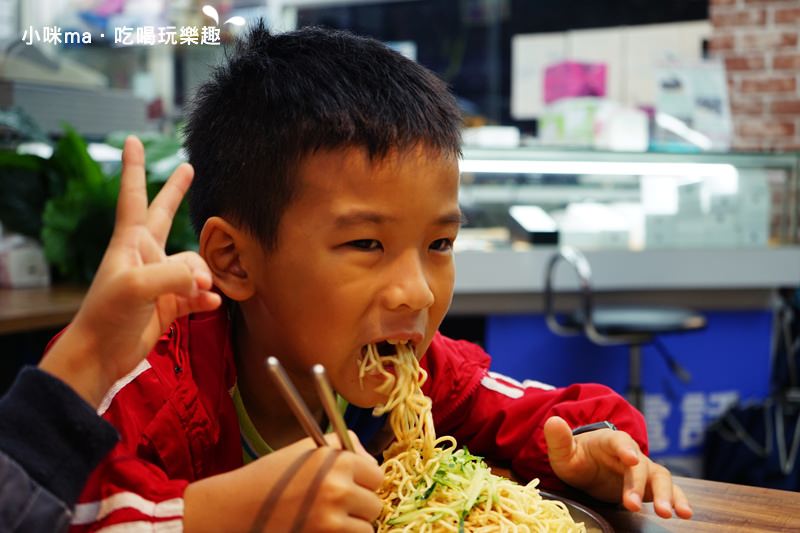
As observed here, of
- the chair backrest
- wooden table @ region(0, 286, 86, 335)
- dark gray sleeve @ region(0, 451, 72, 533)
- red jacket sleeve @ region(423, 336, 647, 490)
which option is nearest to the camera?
dark gray sleeve @ region(0, 451, 72, 533)

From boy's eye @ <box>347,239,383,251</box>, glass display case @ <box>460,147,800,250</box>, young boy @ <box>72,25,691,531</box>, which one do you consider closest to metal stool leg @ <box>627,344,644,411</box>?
glass display case @ <box>460,147,800,250</box>

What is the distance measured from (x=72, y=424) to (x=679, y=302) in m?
3.43

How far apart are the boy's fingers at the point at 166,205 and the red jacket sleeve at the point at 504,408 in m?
0.53

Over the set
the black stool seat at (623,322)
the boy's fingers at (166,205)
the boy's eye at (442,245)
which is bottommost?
the black stool seat at (623,322)

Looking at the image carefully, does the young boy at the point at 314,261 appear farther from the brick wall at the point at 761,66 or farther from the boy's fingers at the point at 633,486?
the brick wall at the point at 761,66

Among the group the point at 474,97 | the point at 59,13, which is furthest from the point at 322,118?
the point at 474,97

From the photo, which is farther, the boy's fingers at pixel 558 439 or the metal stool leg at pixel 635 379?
the metal stool leg at pixel 635 379

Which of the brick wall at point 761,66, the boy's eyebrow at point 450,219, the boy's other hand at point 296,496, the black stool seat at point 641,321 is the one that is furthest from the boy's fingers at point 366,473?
the brick wall at point 761,66

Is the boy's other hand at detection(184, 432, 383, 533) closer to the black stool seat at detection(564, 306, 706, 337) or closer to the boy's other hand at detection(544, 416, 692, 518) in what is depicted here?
the boy's other hand at detection(544, 416, 692, 518)

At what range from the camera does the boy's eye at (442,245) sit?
0.99 metres

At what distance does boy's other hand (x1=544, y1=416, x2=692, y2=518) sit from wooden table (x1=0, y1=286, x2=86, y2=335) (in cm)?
167

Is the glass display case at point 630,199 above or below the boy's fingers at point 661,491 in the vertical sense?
→ above

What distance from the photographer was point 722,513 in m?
0.92

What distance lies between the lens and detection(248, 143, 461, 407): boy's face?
91 cm
